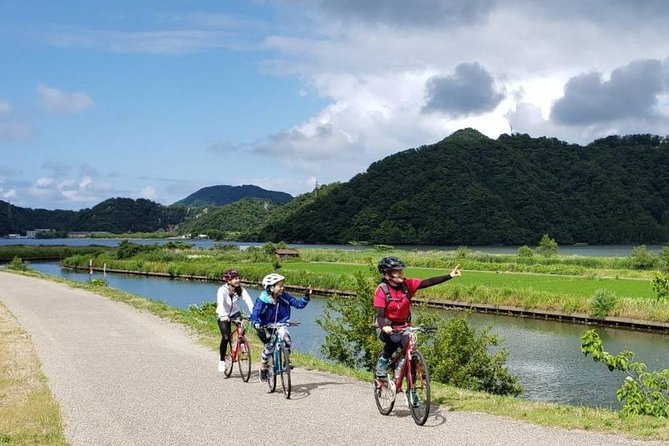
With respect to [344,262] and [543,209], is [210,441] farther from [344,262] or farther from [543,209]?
[543,209]

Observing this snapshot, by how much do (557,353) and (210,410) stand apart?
20.5m

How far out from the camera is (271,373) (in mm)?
10227

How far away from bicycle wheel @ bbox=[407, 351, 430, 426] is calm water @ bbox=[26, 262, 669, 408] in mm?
11638

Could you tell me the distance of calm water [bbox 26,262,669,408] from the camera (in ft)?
63.5

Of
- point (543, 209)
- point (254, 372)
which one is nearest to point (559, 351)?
point (254, 372)

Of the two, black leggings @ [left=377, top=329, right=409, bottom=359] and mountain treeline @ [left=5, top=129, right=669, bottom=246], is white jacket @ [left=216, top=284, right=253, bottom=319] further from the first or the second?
mountain treeline @ [left=5, top=129, right=669, bottom=246]

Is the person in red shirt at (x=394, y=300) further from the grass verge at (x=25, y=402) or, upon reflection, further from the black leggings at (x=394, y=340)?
the grass verge at (x=25, y=402)

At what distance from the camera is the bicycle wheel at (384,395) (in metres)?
8.32

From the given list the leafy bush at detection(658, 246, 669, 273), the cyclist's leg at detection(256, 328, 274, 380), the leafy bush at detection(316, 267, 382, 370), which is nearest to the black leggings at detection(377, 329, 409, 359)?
the cyclist's leg at detection(256, 328, 274, 380)

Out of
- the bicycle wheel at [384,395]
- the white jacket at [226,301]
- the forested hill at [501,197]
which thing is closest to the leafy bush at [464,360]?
the white jacket at [226,301]

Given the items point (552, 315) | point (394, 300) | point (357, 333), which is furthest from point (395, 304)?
point (552, 315)

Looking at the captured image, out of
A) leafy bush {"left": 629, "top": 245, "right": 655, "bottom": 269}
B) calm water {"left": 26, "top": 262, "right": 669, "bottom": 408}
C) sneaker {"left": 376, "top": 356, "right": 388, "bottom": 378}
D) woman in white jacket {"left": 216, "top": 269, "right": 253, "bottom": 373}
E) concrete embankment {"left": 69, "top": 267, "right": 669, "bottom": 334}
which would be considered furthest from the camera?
leafy bush {"left": 629, "top": 245, "right": 655, "bottom": 269}

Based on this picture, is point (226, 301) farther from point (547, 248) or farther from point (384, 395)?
point (547, 248)

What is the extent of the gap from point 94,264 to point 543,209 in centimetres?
11726
